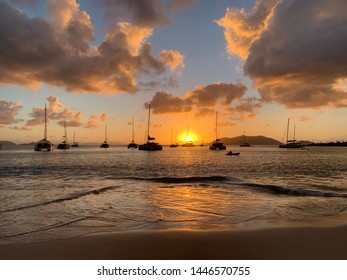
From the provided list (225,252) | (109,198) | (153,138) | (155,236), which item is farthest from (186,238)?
(153,138)

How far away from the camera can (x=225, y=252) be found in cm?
734

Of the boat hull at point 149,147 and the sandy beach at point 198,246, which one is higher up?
the boat hull at point 149,147

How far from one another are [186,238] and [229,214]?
4937 mm

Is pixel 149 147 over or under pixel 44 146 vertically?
over

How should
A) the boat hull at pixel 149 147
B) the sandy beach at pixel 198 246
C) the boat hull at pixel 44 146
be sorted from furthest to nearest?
the boat hull at pixel 149 147, the boat hull at pixel 44 146, the sandy beach at pixel 198 246

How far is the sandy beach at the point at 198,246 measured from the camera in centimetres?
718

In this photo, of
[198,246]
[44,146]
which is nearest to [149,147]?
[44,146]

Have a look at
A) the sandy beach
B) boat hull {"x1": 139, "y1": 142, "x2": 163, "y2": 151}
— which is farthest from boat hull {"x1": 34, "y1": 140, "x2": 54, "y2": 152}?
the sandy beach

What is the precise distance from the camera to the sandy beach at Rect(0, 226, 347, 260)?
7184 mm

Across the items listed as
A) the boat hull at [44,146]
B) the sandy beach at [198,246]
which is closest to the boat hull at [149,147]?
the boat hull at [44,146]

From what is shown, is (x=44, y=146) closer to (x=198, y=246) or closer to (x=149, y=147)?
(x=149, y=147)

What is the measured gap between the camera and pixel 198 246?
7.86 meters

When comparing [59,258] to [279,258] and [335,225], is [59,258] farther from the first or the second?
[335,225]

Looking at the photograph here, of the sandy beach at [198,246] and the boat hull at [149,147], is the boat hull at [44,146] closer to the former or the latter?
the boat hull at [149,147]
